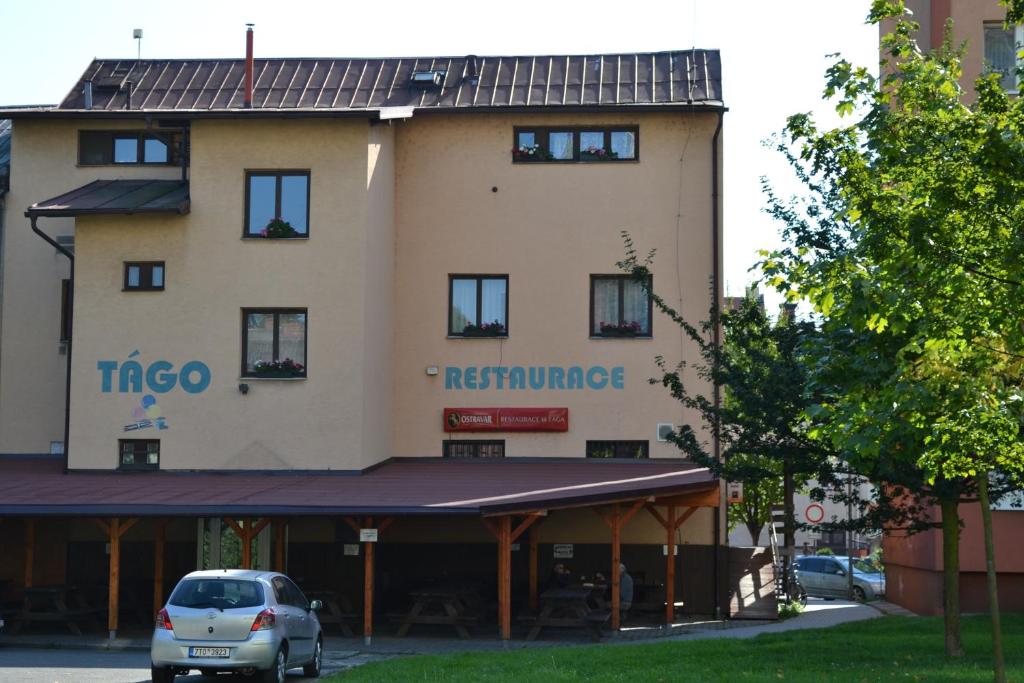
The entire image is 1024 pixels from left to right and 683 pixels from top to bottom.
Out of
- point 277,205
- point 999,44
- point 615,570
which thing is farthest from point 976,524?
point 277,205

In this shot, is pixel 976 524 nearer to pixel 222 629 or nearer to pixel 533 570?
pixel 533 570

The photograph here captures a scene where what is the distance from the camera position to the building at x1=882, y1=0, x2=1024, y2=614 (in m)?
25.5

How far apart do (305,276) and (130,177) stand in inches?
209

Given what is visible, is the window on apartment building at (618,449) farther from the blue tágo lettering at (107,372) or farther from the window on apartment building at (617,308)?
the blue tágo lettering at (107,372)

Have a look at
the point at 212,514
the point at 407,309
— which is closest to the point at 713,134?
the point at 407,309

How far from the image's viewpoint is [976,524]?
2545 centimetres

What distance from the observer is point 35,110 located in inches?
1126

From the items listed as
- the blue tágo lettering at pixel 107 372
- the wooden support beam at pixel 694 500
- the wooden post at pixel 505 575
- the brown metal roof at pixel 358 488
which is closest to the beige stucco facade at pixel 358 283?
the blue tágo lettering at pixel 107 372

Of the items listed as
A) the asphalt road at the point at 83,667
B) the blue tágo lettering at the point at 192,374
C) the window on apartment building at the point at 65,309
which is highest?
the window on apartment building at the point at 65,309

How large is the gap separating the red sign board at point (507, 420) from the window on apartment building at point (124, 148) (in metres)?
8.30

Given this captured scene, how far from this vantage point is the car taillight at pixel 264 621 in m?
16.7

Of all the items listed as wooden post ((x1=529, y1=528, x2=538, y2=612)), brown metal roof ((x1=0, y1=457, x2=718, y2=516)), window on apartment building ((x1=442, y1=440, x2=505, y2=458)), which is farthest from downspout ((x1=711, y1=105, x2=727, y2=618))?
window on apartment building ((x1=442, y1=440, x2=505, y2=458))

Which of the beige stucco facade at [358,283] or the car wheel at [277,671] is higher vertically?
the beige stucco facade at [358,283]

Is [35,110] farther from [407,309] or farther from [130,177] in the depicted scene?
[407,309]
